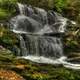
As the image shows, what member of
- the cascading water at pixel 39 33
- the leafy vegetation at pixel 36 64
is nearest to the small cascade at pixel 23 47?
the cascading water at pixel 39 33

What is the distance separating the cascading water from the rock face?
7.85 metres

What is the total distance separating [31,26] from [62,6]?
8.30m

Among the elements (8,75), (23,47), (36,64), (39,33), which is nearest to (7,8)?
(39,33)

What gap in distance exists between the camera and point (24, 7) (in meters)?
33.4

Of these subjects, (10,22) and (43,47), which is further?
(10,22)

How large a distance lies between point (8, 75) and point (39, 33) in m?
16.6

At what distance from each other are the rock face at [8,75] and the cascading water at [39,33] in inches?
309

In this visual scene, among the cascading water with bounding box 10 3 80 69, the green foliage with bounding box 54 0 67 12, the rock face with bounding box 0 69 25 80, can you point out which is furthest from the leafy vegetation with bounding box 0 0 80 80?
the cascading water with bounding box 10 3 80 69

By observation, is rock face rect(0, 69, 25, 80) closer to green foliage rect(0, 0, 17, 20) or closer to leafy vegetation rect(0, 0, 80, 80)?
leafy vegetation rect(0, 0, 80, 80)

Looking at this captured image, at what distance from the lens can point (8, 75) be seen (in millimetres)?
13984

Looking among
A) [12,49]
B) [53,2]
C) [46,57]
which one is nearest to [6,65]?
[12,49]

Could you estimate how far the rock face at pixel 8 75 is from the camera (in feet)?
44.6

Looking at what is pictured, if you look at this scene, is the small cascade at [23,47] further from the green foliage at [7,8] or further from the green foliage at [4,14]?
the green foliage at [7,8]

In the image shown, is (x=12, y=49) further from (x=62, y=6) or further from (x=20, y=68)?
(x=62, y=6)
